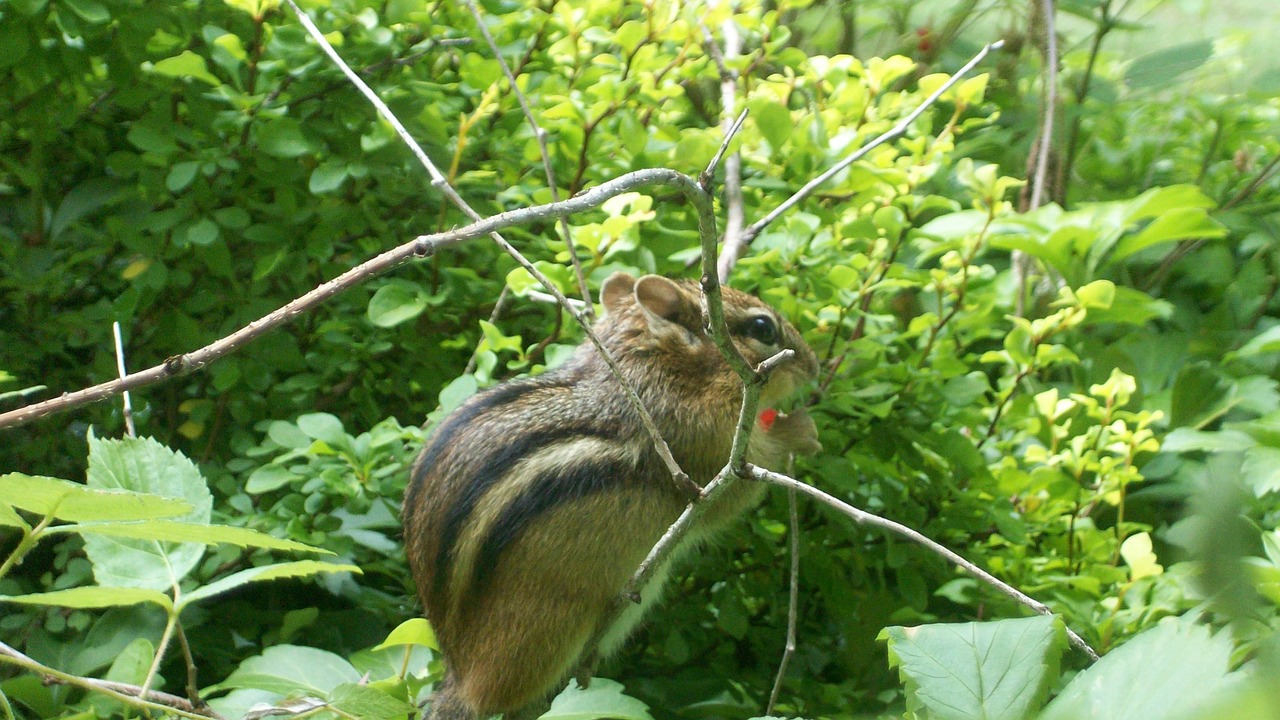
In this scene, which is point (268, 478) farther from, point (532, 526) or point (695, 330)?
point (695, 330)

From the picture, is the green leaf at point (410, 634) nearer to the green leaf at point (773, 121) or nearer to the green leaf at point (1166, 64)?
the green leaf at point (773, 121)

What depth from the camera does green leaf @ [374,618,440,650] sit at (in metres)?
1.39

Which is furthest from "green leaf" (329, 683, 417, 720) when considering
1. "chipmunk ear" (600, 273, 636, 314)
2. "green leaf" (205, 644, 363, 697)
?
"chipmunk ear" (600, 273, 636, 314)

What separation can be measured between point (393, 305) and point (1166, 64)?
248cm

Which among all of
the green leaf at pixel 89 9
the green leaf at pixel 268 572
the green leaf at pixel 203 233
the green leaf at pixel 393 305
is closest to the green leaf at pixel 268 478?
the green leaf at pixel 393 305

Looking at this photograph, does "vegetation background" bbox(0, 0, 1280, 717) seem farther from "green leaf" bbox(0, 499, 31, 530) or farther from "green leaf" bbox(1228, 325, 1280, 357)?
"green leaf" bbox(0, 499, 31, 530)

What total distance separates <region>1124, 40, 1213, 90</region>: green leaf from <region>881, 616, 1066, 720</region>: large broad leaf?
2.73m

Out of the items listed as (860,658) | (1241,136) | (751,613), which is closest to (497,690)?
(751,613)

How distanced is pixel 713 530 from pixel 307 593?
78cm

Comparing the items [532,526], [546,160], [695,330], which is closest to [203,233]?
[546,160]

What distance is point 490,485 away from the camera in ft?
5.13

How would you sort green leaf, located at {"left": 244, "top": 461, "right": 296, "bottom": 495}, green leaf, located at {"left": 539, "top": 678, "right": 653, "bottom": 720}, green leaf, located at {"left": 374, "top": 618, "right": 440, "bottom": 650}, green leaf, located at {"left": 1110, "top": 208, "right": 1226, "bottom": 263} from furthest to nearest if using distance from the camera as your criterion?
green leaf, located at {"left": 1110, "top": 208, "right": 1226, "bottom": 263}, green leaf, located at {"left": 244, "top": 461, "right": 296, "bottom": 495}, green leaf, located at {"left": 374, "top": 618, "right": 440, "bottom": 650}, green leaf, located at {"left": 539, "top": 678, "right": 653, "bottom": 720}

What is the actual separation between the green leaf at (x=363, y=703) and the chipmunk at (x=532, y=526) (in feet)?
1.64

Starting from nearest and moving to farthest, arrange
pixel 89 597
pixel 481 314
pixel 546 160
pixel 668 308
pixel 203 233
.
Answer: pixel 89 597, pixel 546 160, pixel 203 233, pixel 668 308, pixel 481 314
